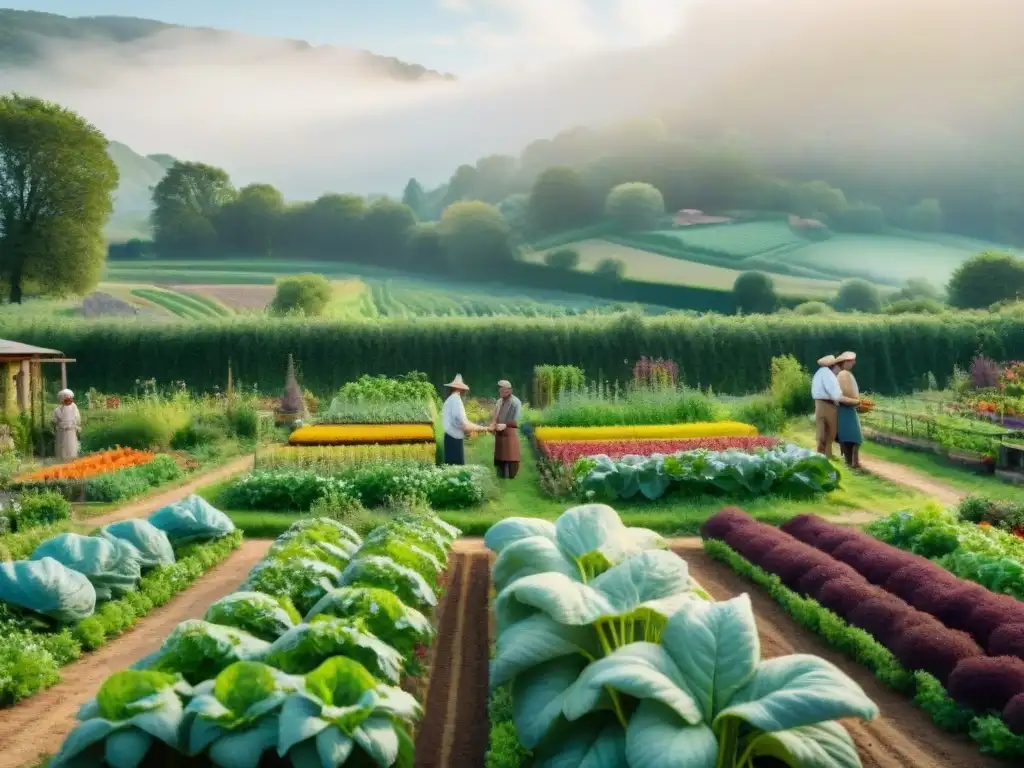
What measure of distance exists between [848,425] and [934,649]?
8.95m

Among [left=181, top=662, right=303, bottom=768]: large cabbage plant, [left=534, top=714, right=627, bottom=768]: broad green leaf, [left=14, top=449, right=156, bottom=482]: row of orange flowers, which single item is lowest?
[left=14, top=449, right=156, bottom=482]: row of orange flowers

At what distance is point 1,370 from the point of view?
1766cm

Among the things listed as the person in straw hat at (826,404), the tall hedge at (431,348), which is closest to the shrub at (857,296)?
the tall hedge at (431,348)

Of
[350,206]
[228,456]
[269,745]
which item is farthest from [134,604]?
[350,206]

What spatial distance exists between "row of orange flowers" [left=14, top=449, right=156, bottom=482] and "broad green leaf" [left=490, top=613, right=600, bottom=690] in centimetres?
1020

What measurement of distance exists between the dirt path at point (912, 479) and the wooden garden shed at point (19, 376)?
13.9 meters

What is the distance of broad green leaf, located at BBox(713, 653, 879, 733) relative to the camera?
344 cm

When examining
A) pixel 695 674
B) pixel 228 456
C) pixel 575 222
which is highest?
pixel 575 222

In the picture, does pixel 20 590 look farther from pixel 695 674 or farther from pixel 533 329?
pixel 533 329

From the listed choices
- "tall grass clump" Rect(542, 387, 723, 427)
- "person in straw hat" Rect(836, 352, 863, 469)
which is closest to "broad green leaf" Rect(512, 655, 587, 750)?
"person in straw hat" Rect(836, 352, 863, 469)

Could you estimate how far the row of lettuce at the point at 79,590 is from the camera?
5.95 meters

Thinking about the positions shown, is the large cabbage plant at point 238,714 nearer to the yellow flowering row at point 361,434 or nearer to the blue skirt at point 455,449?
the blue skirt at point 455,449

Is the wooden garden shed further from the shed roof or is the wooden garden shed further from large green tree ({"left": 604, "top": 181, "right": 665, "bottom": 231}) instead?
large green tree ({"left": 604, "top": 181, "right": 665, "bottom": 231})

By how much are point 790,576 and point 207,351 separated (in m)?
22.7
